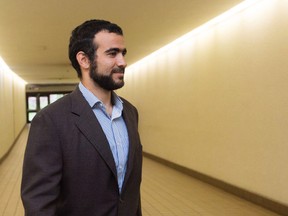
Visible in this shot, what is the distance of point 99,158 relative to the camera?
4.98 ft

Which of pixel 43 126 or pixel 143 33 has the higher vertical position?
pixel 143 33

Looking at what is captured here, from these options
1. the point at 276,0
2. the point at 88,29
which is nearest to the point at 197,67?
the point at 276,0

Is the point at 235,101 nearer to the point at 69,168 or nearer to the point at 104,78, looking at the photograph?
the point at 104,78

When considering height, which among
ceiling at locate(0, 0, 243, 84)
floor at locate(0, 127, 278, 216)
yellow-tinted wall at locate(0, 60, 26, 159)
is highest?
ceiling at locate(0, 0, 243, 84)

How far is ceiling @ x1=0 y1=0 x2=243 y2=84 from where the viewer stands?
17.9ft

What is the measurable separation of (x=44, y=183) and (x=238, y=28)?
5.27m

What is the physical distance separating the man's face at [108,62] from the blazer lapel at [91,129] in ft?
0.47

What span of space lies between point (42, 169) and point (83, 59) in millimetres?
535

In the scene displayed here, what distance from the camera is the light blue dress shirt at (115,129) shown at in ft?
5.29

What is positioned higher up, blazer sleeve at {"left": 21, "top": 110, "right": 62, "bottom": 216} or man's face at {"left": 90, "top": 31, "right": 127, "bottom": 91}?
man's face at {"left": 90, "top": 31, "right": 127, "bottom": 91}

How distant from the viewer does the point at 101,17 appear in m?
6.32

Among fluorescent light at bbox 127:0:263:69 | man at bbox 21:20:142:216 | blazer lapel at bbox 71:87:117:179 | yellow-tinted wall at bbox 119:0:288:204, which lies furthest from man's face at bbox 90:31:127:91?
fluorescent light at bbox 127:0:263:69

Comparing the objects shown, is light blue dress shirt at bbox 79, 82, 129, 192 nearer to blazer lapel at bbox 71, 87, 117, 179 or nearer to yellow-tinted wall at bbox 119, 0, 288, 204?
blazer lapel at bbox 71, 87, 117, 179

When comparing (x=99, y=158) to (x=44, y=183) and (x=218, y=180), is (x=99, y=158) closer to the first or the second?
(x=44, y=183)
